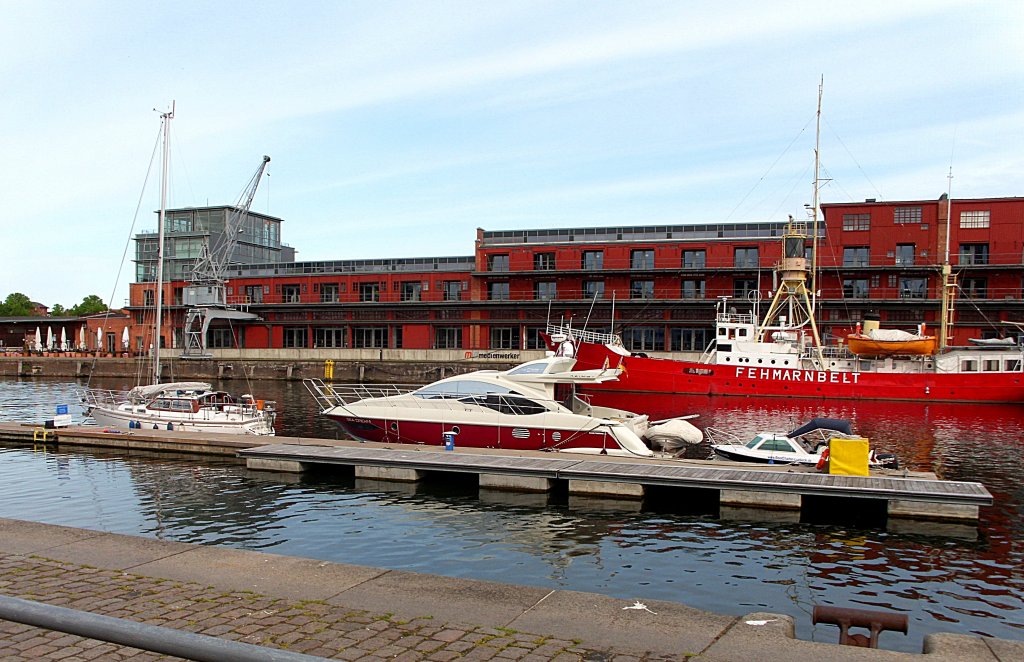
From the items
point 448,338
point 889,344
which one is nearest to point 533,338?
point 448,338

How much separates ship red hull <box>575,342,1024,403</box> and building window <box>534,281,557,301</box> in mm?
20162

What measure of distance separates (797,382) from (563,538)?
44051mm

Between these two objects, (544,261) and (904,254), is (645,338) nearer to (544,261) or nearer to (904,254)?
(544,261)

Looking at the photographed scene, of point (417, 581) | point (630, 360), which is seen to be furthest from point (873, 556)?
point (630, 360)

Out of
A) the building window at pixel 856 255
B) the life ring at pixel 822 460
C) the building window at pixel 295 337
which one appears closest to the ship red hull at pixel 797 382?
the building window at pixel 856 255

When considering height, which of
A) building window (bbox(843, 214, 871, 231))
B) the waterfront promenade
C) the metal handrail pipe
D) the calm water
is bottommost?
the calm water

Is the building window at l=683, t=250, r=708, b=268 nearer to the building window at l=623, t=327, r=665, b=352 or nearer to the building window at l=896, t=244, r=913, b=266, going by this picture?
the building window at l=623, t=327, r=665, b=352

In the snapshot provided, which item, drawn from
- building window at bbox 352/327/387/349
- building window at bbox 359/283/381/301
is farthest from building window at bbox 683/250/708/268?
building window at bbox 359/283/381/301

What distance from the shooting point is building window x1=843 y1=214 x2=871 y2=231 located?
7181 centimetres

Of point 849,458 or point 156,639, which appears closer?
point 156,639

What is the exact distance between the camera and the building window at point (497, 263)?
81.0 meters

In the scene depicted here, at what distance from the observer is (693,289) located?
76250mm

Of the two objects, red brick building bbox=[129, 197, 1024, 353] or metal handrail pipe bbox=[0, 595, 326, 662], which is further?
red brick building bbox=[129, 197, 1024, 353]

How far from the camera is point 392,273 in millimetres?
84312
